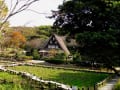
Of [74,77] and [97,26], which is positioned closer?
[74,77]

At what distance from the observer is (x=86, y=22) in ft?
105

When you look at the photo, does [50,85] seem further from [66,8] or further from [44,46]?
[44,46]

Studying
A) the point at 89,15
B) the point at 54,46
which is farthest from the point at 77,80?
the point at 54,46

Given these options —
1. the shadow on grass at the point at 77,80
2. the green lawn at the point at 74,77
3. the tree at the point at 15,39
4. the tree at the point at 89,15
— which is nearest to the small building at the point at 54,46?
the tree at the point at 15,39

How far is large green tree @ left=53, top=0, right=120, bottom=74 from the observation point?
28922 mm

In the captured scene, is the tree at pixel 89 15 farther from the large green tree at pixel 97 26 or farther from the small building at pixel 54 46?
the small building at pixel 54 46

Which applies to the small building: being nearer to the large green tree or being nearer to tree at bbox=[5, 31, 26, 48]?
tree at bbox=[5, 31, 26, 48]

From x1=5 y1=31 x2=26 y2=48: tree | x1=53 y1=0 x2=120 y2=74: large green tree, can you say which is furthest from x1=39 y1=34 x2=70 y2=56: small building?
x1=53 y1=0 x2=120 y2=74: large green tree

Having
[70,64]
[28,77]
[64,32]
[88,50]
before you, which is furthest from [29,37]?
[28,77]

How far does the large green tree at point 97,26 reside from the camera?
1139 inches

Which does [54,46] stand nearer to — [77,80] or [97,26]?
[97,26]

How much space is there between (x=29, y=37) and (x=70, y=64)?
1262 inches

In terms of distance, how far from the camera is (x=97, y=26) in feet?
104

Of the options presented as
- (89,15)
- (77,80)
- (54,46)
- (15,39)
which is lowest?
(54,46)
